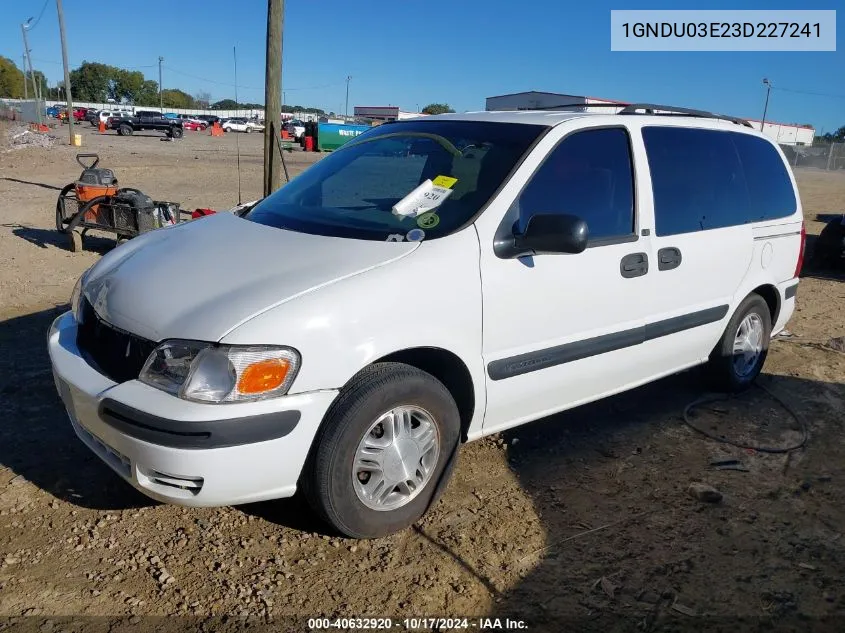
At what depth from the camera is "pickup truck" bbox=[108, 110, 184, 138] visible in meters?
47.0

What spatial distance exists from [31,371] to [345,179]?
98.7 inches

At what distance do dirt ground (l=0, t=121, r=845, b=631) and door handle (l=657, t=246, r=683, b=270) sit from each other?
1.07m

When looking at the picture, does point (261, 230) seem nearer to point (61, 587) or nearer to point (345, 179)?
point (345, 179)

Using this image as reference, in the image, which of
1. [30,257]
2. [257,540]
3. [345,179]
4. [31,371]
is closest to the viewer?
[257,540]

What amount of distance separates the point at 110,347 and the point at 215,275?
1.72ft

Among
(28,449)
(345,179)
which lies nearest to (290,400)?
(345,179)

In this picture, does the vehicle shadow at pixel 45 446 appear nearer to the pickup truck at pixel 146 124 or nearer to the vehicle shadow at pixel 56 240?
the vehicle shadow at pixel 56 240

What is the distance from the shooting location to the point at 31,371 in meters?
4.60

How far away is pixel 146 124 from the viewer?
48.8m

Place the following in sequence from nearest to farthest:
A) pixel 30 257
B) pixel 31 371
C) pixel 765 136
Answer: pixel 31 371
pixel 765 136
pixel 30 257

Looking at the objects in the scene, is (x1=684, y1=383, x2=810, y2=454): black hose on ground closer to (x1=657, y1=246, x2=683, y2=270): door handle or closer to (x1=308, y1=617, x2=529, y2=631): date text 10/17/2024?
(x1=657, y1=246, x2=683, y2=270): door handle

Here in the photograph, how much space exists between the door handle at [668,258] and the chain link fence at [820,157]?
4809cm

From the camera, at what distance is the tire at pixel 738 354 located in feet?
15.3

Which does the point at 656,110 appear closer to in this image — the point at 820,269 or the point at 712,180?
the point at 712,180
